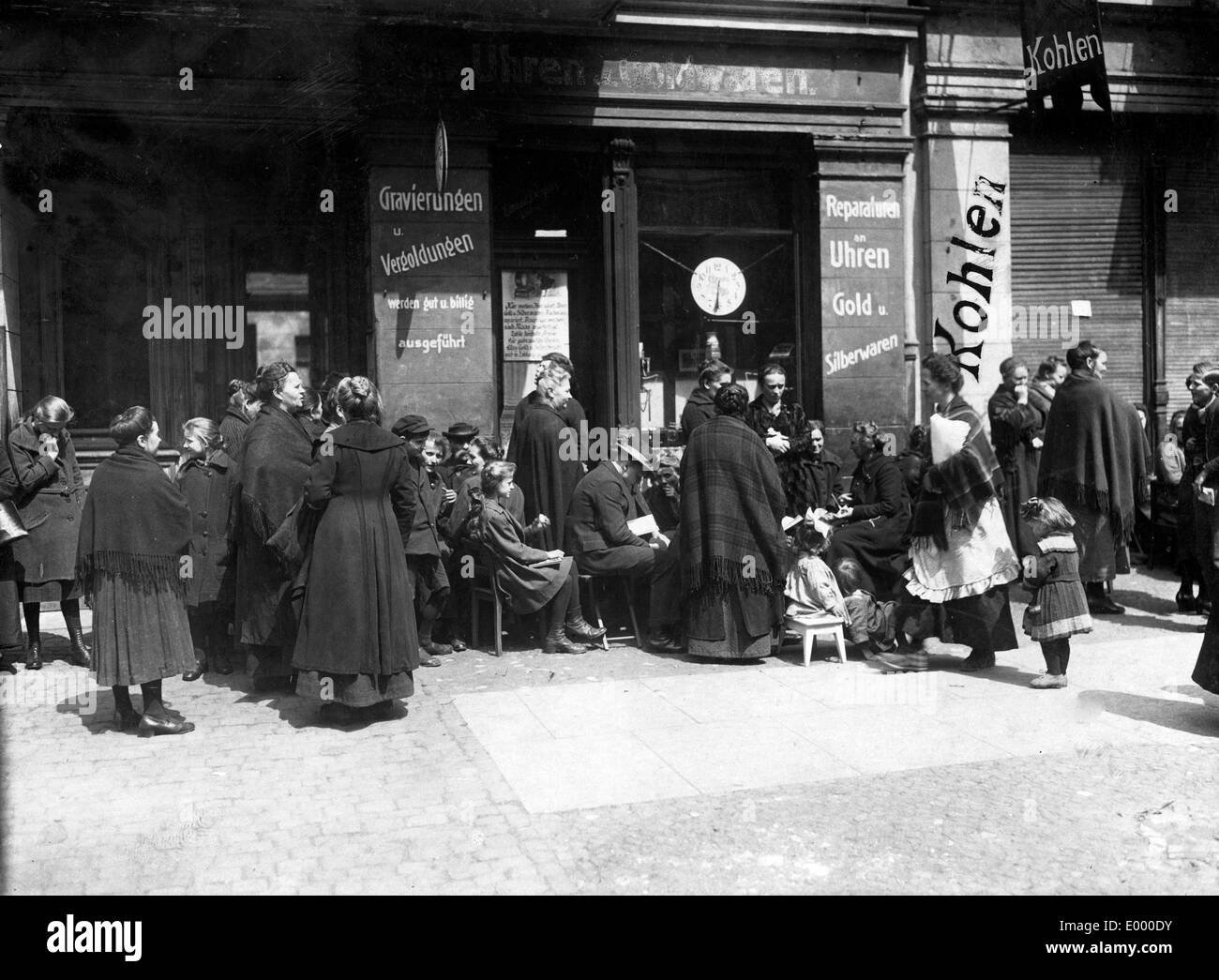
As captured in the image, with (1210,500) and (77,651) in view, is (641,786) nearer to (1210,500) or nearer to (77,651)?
(77,651)

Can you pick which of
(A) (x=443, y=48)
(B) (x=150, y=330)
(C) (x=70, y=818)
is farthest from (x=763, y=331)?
(C) (x=70, y=818)

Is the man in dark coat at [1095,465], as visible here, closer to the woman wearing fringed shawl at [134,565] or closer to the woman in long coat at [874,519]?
the woman in long coat at [874,519]

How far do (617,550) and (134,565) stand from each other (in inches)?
137

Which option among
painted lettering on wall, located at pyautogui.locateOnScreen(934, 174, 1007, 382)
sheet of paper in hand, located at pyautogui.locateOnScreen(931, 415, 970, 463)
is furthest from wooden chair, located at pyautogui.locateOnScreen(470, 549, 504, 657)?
painted lettering on wall, located at pyautogui.locateOnScreen(934, 174, 1007, 382)

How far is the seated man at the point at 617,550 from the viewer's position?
28.4 feet

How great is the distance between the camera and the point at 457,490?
9.08m

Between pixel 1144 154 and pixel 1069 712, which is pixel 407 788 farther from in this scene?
pixel 1144 154

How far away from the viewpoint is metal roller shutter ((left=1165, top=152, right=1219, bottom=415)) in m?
13.2

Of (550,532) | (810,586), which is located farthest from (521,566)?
(810,586)

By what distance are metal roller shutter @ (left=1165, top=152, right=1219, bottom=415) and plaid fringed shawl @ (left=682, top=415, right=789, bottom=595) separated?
7.24 m

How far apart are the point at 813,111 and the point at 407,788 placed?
875cm

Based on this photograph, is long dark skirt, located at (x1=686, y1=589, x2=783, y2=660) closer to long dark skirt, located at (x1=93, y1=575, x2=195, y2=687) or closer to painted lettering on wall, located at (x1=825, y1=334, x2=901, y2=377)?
long dark skirt, located at (x1=93, y1=575, x2=195, y2=687)

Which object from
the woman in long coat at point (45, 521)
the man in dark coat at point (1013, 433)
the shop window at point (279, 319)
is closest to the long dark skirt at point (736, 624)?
the man in dark coat at point (1013, 433)

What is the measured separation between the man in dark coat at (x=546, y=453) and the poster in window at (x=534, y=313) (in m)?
2.15
